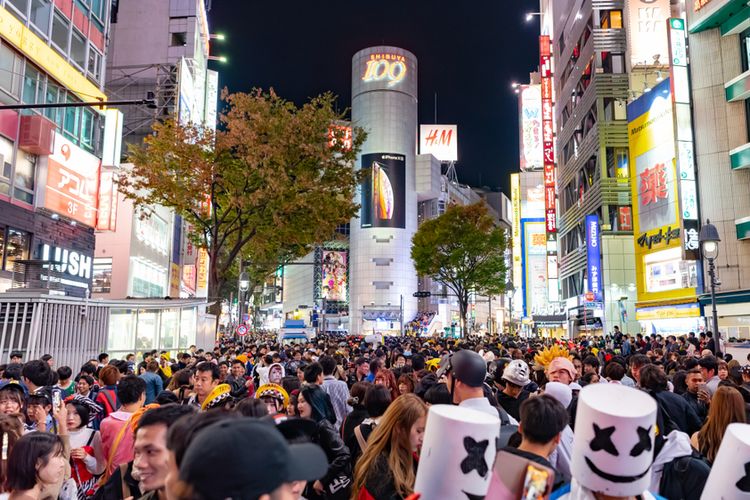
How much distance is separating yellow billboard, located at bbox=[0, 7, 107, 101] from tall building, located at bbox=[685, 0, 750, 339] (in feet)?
87.7

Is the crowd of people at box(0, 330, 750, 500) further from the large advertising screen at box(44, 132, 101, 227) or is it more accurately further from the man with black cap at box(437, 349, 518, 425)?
the large advertising screen at box(44, 132, 101, 227)

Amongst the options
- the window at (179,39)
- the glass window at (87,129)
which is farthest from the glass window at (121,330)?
the window at (179,39)

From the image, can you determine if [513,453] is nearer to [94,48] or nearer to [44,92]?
[44,92]

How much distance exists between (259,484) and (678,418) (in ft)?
21.0

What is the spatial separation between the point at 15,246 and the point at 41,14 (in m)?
9.14

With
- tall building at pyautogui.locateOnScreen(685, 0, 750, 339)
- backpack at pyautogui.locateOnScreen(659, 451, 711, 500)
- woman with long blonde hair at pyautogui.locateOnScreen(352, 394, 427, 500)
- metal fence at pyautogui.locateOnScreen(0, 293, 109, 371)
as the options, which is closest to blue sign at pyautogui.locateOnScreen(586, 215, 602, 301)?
tall building at pyautogui.locateOnScreen(685, 0, 750, 339)

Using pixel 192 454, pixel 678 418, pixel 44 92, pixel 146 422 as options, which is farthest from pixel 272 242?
pixel 192 454

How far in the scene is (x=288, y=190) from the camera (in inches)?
914

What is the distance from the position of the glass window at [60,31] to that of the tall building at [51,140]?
4 centimetres

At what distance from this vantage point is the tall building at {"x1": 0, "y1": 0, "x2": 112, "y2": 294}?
70.4 feet

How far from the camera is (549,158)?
186 feet

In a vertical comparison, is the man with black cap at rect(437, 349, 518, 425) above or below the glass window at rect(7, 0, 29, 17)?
below

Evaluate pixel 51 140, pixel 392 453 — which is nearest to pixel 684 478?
pixel 392 453

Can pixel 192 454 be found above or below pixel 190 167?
below
